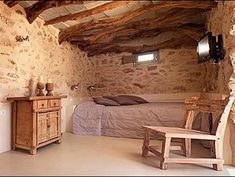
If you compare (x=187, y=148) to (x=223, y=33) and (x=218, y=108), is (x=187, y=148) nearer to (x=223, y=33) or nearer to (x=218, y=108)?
(x=218, y=108)

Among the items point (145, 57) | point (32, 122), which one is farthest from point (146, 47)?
point (32, 122)

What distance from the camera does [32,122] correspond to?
3.08 m

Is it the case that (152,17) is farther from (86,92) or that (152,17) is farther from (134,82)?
A: (86,92)

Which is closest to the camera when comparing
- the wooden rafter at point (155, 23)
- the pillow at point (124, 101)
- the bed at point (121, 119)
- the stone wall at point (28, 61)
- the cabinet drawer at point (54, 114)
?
the stone wall at point (28, 61)

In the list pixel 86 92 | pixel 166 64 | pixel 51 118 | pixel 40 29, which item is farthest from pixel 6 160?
pixel 166 64

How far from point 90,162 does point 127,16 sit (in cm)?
257

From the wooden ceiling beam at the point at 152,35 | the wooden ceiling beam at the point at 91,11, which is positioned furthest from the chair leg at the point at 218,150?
the wooden ceiling beam at the point at 152,35

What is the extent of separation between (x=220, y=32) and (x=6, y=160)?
11.3ft

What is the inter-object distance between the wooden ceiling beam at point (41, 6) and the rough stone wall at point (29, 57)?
Result: 123 mm

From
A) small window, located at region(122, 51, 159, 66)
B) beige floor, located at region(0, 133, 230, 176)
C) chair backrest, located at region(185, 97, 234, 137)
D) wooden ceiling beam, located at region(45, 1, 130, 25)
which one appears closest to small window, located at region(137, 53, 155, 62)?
small window, located at region(122, 51, 159, 66)

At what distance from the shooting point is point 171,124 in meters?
3.90

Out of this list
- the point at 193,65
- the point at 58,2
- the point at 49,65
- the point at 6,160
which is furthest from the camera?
the point at 193,65

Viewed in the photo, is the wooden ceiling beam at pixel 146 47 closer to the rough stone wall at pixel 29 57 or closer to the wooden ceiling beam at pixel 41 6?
the rough stone wall at pixel 29 57

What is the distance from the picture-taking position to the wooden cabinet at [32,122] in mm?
3084
